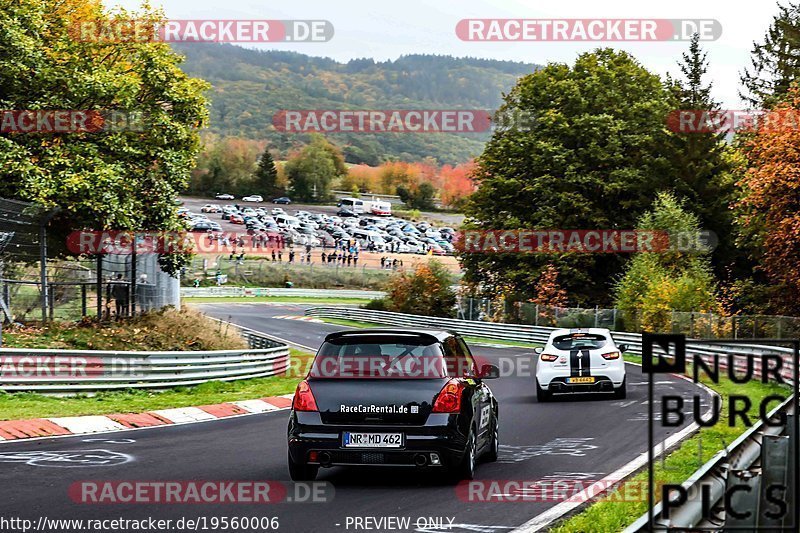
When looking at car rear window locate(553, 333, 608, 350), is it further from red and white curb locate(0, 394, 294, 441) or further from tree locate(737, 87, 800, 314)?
tree locate(737, 87, 800, 314)

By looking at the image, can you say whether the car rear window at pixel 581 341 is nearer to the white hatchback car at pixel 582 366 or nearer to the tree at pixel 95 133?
the white hatchback car at pixel 582 366

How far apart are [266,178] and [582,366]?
5834 inches

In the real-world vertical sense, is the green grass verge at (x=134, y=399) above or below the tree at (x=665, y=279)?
below

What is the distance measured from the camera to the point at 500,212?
61.4 meters

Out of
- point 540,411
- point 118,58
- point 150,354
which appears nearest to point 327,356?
point 540,411

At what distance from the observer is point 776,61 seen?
250 ft

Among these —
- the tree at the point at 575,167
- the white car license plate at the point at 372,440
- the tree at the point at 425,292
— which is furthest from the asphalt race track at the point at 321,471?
the tree at the point at 425,292

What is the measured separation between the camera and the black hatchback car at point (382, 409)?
11438 mm

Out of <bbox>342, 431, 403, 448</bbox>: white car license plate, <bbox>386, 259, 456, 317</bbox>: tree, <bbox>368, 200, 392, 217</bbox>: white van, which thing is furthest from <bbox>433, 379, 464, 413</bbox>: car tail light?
<bbox>368, 200, 392, 217</bbox>: white van

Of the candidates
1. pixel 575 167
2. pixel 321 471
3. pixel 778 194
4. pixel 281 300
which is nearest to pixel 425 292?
pixel 575 167

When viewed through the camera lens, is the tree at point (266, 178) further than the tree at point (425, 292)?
Yes

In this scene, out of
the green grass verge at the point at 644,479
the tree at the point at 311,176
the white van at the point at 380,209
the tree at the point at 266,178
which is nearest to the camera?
the green grass verge at the point at 644,479

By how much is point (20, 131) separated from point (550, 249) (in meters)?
34.8

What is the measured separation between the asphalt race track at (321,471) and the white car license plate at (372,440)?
0.43 meters
